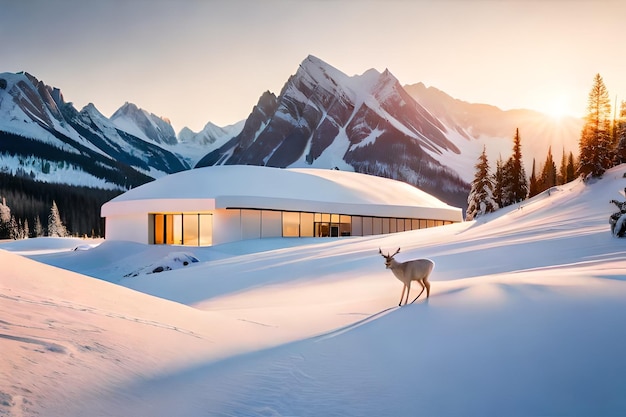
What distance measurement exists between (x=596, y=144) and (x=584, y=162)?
1.72m

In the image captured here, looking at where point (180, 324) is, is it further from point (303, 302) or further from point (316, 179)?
point (316, 179)

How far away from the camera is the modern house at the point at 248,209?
41594mm

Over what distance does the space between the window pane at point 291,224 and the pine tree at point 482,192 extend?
63.3 ft

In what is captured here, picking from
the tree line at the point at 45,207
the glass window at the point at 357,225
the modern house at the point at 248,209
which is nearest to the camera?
the modern house at the point at 248,209

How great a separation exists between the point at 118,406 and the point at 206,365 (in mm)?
1939

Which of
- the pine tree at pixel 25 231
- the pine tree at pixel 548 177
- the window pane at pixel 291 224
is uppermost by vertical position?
the pine tree at pixel 548 177

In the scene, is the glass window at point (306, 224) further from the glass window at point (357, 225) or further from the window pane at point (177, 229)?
the window pane at point (177, 229)

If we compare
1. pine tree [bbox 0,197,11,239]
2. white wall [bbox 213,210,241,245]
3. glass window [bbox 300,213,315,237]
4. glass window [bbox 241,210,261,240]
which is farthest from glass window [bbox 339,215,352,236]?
pine tree [bbox 0,197,11,239]

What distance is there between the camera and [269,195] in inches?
1758

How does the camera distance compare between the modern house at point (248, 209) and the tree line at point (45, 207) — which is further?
the tree line at point (45, 207)

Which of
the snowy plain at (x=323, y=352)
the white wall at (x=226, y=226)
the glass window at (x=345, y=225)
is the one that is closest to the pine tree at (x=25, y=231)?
the white wall at (x=226, y=226)

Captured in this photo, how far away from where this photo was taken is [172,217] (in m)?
43.7

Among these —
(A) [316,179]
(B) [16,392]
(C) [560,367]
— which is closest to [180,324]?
(B) [16,392]

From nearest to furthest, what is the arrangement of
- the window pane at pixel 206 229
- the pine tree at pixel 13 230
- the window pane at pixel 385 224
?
the window pane at pixel 206 229, the window pane at pixel 385 224, the pine tree at pixel 13 230
